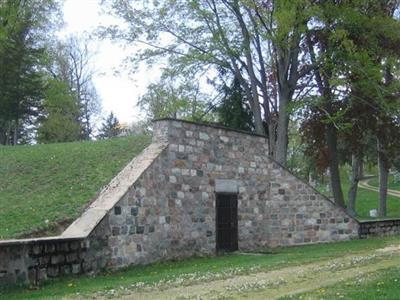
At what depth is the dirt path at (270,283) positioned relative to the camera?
28.7ft

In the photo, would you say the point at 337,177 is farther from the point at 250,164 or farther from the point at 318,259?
the point at 318,259

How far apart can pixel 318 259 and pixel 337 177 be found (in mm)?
13008

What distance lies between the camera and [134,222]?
44.6 feet

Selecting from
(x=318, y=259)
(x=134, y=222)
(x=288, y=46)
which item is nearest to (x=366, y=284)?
(x=318, y=259)

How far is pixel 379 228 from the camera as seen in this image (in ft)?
70.4

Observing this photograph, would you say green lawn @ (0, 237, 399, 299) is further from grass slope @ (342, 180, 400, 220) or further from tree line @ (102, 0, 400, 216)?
A: grass slope @ (342, 180, 400, 220)

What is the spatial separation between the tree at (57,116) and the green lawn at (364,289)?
1335 inches

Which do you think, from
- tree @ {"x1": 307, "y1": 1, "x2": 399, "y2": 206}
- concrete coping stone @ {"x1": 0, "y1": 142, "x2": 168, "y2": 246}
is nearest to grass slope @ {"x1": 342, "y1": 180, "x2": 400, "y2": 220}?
tree @ {"x1": 307, "y1": 1, "x2": 399, "y2": 206}

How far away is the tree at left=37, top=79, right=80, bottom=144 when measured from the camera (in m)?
41.0

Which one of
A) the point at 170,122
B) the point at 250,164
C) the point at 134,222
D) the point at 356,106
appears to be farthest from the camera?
the point at 356,106

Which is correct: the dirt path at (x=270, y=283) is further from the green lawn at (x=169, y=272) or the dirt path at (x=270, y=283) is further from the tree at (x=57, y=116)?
the tree at (x=57, y=116)

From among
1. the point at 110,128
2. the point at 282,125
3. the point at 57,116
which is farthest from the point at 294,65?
the point at 110,128

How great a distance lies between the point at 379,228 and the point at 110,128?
131 ft

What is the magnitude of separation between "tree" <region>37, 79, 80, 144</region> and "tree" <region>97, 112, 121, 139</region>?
1153 centimetres
